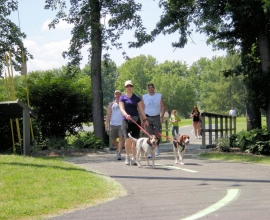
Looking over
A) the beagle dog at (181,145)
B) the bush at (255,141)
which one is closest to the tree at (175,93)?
the bush at (255,141)

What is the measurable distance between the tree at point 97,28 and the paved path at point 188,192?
24.2 feet

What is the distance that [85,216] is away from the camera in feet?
22.4

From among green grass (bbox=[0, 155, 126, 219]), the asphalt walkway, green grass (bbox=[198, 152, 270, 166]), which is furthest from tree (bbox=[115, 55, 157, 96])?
green grass (bbox=[0, 155, 126, 219])

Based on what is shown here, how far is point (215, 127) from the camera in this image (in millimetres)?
19375

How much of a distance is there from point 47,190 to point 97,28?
11733mm

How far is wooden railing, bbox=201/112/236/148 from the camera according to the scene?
17.7 metres

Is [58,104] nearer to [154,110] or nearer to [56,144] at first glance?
[56,144]

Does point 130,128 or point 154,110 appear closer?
point 130,128

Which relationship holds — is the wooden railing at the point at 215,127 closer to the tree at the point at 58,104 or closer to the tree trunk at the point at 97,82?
the tree trunk at the point at 97,82

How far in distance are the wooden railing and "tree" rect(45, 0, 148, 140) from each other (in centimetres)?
414

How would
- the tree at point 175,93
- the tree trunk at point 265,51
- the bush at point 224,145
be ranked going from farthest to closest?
the tree at point 175,93, the tree trunk at point 265,51, the bush at point 224,145

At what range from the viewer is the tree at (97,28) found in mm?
19453

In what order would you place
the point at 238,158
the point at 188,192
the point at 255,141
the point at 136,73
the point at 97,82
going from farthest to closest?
the point at 136,73, the point at 97,82, the point at 255,141, the point at 238,158, the point at 188,192

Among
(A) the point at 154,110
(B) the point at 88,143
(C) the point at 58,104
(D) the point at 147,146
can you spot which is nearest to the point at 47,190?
(D) the point at 147,146
